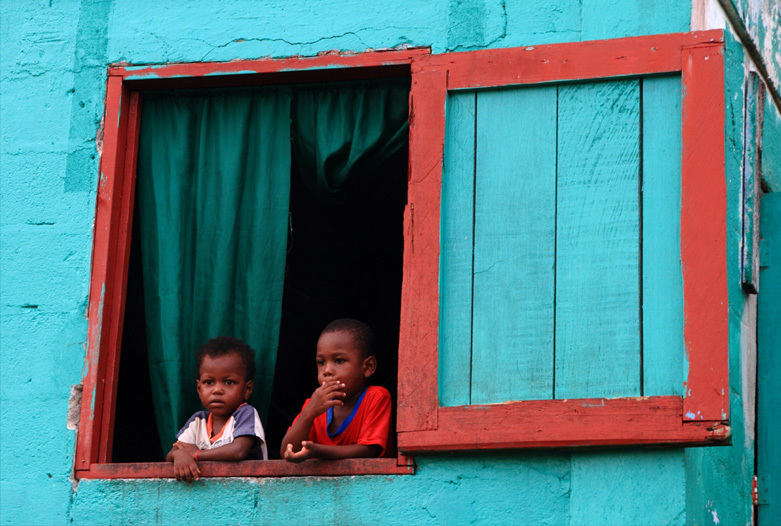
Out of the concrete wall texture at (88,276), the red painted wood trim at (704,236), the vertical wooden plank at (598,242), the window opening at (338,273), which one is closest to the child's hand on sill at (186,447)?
the concrete wall texture at (88,276)

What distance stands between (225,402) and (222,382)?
0.27 ft

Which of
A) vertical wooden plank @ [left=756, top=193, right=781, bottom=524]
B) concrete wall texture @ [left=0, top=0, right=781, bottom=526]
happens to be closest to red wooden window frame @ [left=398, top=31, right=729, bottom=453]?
concrete wall texture @ [left=0, top=0, right=781, bottom=526]

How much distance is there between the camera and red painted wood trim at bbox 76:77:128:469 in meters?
4.83

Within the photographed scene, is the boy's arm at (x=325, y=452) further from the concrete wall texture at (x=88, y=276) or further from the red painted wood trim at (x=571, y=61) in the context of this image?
the red painted wood trim at (x=571, y=61)

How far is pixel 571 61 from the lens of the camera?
15.4ft

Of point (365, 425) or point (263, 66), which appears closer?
point (365, 425)

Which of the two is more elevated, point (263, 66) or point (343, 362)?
point (263, 66)

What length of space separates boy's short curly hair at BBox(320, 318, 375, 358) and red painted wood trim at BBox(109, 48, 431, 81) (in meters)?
1.07

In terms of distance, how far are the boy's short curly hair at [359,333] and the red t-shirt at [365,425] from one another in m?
0.19

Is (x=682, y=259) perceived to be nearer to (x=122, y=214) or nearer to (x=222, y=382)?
(x=222, y=382)

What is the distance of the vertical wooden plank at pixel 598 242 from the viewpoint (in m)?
4.38

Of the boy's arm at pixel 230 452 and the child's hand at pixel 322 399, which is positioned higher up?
the child's hand at pixel 322 399

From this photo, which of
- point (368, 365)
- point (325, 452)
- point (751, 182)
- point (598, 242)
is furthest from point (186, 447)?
point (751, 182)

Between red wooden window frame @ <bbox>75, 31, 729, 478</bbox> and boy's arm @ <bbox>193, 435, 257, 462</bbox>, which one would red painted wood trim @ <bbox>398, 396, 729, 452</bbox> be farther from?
boy's arm @ <bbox>193, 435, 257, 462</bbox>
